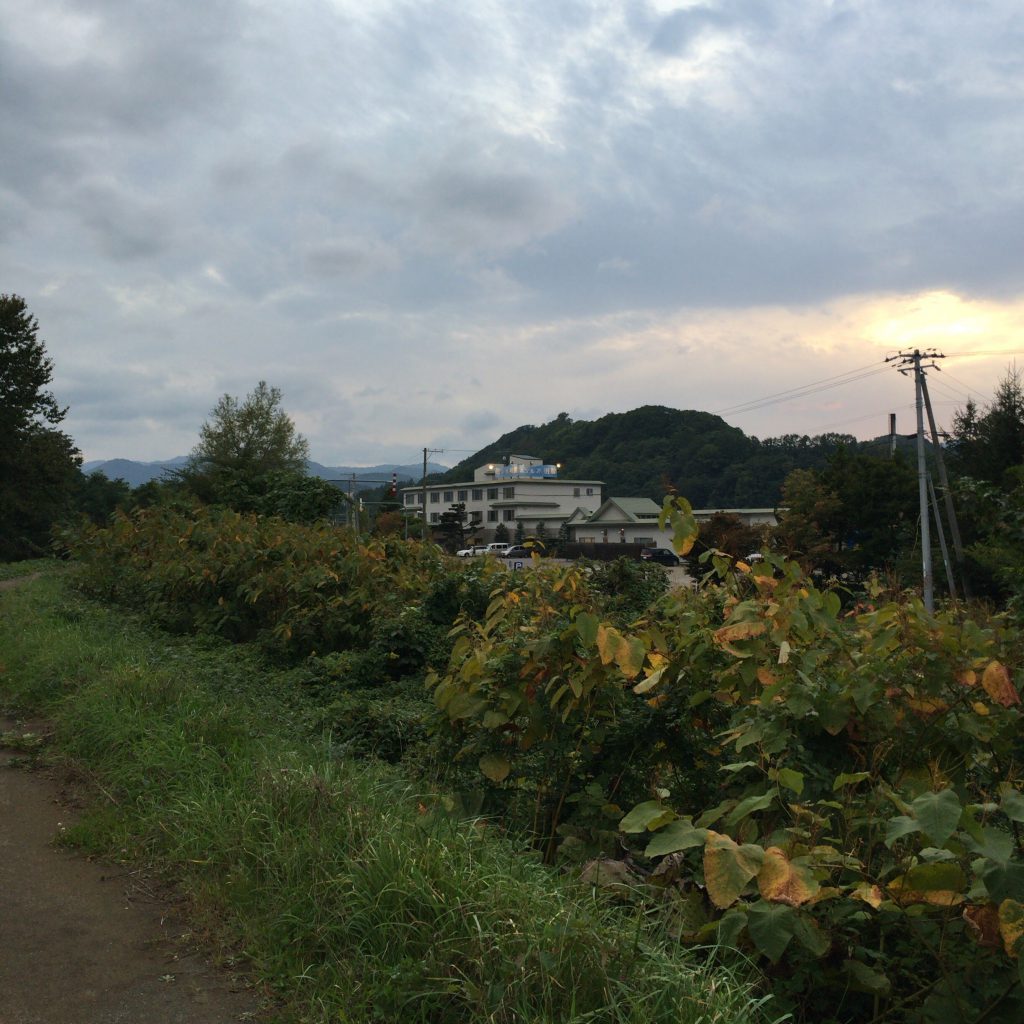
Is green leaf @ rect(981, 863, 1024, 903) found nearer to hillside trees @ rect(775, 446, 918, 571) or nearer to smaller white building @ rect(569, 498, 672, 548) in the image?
hillside trees @ rect(775, 446, 918, 571)

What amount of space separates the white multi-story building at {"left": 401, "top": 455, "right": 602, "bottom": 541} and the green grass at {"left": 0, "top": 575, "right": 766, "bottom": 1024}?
9169cm

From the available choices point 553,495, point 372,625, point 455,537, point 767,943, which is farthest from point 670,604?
point 553,495

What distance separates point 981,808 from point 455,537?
236 feet

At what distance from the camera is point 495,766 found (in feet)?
13.5

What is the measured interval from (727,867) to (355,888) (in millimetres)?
1319

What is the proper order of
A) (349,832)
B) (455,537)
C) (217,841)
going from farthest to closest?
1. (455,537)
2. (217,841)
3. (349,832)

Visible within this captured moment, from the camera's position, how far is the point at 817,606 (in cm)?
372

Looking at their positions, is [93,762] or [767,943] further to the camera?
[93,762]

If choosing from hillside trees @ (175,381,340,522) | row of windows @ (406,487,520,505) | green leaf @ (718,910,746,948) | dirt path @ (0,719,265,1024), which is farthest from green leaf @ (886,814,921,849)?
row of windows @ (406,487,520,505)

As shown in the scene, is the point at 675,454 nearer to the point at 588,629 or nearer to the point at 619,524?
the point at 619,524

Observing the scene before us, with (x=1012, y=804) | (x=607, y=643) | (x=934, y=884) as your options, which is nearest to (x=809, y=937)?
(x=934, y=884)

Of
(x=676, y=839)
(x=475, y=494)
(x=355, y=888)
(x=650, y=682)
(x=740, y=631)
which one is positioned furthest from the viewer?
(x=475, y=494)

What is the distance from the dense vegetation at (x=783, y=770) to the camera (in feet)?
8.75

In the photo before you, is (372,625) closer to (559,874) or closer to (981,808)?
(559,874)
